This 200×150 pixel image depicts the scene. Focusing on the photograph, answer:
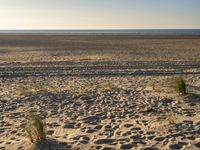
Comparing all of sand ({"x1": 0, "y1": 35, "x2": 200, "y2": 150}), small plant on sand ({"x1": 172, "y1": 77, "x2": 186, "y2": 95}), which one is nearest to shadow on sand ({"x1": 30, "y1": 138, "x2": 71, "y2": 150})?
sand ({"x1": 0, "y1": 35, "x2": 200, "y2": 150})

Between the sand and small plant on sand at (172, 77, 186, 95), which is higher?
small plant on sand at (172, 77, 186, 95)

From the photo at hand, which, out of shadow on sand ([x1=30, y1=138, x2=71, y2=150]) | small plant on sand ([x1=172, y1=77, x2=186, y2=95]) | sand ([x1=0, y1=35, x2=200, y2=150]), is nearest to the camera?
shadow on sand ([x1=30, y1=138, x2=71, y2=150])

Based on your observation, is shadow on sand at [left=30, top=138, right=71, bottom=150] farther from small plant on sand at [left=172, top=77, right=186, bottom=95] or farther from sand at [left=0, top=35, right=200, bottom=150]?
small plant on sand at [left=172, top=77, right=186, bottom=95]

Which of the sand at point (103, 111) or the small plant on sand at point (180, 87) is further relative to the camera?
the small plant on sand at point (180, 87)

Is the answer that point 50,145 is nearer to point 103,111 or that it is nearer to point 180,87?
point 103,111

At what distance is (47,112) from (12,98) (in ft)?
6.86

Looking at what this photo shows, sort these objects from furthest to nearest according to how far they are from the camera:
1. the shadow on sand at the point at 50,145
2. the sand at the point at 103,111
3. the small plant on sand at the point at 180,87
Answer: the small plant on sand at the point at 180,87 → the sand at the point at 103,111 → the shadow on sand at the point at 50,145

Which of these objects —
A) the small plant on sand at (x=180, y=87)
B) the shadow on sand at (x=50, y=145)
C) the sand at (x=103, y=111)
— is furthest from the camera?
the small plant on sand at (x=180, y=87)

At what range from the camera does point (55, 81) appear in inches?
494

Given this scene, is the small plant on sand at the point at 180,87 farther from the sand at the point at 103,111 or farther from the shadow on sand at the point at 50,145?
the shadow on sand at the point at 50,145

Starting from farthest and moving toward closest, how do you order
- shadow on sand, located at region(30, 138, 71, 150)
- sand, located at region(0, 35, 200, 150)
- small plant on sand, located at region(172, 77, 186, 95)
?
small plant on sand, located at region(172, 77, 186, 95), sand, located at region(0, 35, 200, 150), shadow on sand, located at region(30, 138, 71, 150)

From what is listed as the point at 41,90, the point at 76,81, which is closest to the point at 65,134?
the point at 41,90

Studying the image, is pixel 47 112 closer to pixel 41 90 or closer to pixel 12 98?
pixel 12 98

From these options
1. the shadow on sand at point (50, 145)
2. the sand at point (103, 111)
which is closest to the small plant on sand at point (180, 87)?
the sand at point (103, 111)
